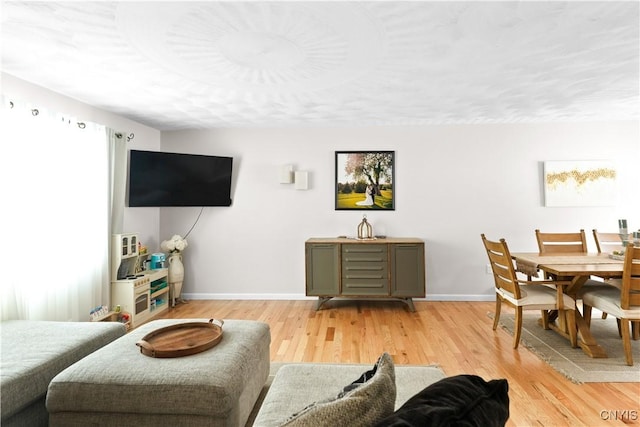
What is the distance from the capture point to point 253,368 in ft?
6.20

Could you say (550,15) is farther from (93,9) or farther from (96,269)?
(96,269)

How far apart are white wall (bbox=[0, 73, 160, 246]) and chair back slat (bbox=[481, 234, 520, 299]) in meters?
4.03

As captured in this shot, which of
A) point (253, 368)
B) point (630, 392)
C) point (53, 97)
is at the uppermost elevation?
point (53, 97)

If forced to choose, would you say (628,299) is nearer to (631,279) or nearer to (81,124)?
(631,279)

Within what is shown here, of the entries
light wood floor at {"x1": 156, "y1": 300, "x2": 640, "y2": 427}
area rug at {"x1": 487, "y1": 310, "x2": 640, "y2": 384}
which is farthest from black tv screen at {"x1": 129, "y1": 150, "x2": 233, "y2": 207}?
area rug at {"x1": 487, "y1": 310, "x2": 640, "y2": 384}

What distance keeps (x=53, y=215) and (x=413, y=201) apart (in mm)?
3915

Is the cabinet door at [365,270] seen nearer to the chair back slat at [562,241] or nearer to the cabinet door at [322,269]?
the cabinet door at [322,269]

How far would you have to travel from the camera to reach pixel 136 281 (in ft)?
11.8

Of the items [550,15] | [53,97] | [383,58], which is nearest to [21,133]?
[53,97]

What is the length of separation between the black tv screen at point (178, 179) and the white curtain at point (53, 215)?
1.27ft

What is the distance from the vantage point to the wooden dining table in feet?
8.56

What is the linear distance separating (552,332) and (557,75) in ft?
7.74

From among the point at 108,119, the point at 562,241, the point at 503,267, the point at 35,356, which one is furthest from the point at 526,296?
the point at 108,119

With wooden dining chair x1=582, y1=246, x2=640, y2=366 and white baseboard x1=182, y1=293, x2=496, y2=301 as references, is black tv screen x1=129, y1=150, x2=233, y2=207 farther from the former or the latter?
wooden dining chair x1=582, y1=246, x2=640, y2=366
